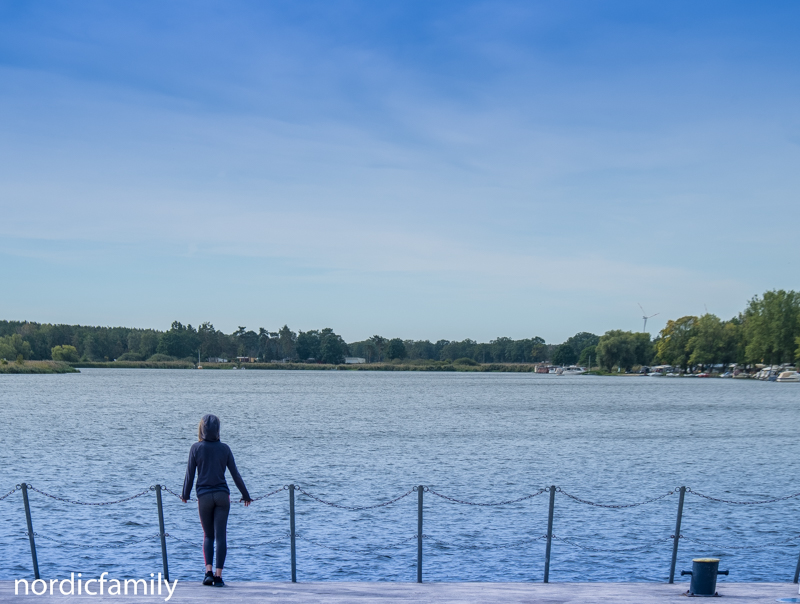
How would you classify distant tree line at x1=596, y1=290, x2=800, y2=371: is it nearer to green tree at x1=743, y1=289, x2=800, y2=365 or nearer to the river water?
green tree at x1=743, y1=289, x2=800, y2=365

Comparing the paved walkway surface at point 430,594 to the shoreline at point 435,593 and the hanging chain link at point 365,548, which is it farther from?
the hanging chain link at point 365,548

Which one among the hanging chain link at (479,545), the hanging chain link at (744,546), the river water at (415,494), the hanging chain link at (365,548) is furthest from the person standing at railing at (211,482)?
the hanging chain link at (744,546)

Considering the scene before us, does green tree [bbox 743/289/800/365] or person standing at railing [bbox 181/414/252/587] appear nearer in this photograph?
person standing at railing [bbox 181/414/252/587]

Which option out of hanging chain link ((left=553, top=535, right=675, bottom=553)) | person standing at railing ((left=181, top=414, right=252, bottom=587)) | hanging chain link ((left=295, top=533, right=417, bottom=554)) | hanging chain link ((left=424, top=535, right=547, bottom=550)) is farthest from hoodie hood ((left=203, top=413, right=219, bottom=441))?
hanging chain link ((left=553, top=535, right=675, bottom=553))

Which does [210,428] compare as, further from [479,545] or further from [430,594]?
[479,545]

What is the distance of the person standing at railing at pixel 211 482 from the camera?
12.0m

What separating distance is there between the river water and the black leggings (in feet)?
22.4

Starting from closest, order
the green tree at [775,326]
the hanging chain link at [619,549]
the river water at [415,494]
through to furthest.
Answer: the river water at [415,494] → the hanging chain link at [619,549] → the green tree at [775,326]

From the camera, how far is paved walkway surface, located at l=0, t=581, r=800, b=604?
37.1 ft

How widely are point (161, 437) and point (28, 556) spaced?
34.1 metres

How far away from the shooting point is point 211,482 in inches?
476

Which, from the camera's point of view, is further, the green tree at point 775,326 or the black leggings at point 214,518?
the green tree at point 775,326

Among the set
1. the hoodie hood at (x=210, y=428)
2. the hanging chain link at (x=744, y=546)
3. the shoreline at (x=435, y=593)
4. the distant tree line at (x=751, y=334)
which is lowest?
the hanging chain link at (x=744, y=546)

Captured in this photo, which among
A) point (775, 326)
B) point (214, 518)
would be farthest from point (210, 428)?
point (775, 326)
